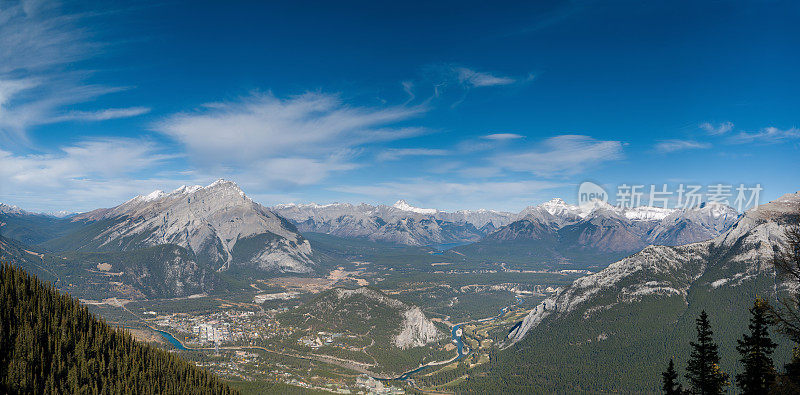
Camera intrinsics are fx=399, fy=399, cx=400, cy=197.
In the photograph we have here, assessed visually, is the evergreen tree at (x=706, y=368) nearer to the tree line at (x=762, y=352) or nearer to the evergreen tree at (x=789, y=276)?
the tree line at (x=762, y=352)

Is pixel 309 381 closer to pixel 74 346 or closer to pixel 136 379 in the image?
pixel 136 379

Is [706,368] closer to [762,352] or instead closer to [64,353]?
[762,352]

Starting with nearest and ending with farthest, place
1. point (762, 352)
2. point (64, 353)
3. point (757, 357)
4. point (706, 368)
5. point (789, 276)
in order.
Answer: point (789, 276) → point (757, 357) → point (762, 352) → point (706, 368) → point (64, 353)

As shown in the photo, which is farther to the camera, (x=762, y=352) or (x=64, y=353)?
(x=64, y=353)

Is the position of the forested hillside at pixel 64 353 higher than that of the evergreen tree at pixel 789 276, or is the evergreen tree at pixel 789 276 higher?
the evergreen tree at pixel 789 276

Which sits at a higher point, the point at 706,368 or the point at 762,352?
the point at 762,352

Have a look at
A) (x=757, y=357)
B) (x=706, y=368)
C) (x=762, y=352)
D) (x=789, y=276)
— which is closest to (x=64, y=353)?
(x=706, y=368)

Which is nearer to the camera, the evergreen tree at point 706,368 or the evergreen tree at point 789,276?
the evergreen tree at point 789,276

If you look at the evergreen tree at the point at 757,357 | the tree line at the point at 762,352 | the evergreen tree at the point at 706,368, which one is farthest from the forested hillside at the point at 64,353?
the evergreen tree at the point at 757,357

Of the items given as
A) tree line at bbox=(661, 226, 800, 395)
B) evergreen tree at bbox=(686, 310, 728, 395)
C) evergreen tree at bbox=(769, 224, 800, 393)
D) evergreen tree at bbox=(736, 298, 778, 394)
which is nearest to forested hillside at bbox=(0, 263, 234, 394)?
tree line at bbox=(661, 226, 800, 395)
